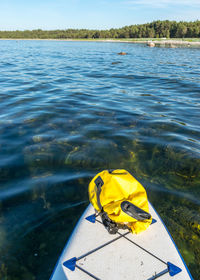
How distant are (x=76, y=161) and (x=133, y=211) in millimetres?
2981

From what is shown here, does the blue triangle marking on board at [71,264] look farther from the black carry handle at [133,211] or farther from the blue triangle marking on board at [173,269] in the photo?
the blue triangle marking on board at [173,269]

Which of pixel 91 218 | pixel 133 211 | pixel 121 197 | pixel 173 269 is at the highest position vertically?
pixel 121 197

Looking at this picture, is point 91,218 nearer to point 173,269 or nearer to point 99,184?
point 99,184

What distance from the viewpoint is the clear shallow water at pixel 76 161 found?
3.48m

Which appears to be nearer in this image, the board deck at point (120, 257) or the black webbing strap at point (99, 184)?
the board deck at point (120, 257)

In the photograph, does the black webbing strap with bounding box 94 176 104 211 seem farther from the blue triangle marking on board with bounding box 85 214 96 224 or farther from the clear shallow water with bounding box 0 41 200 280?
the clear shallow water with bounding box 0 41 200 280

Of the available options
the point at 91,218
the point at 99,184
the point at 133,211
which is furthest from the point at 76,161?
the point at 133,211

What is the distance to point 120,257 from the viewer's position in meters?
2.84

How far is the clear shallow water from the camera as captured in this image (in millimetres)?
3478

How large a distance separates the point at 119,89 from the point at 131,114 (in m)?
4.88

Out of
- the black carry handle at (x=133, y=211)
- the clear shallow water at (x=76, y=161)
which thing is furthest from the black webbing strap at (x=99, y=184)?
the clear shallow water at (x=76, y=161)

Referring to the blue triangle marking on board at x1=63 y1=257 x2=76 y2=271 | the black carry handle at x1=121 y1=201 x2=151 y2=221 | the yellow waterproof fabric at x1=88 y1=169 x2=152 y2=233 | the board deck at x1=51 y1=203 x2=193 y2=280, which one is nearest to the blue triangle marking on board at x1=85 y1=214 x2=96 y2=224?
the board deck at x1=51 y1=203 x2=193 y2=280

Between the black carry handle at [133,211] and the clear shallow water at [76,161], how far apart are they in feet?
3.82

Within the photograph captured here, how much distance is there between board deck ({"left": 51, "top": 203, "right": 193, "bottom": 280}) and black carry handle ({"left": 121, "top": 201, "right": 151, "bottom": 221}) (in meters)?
0.47
